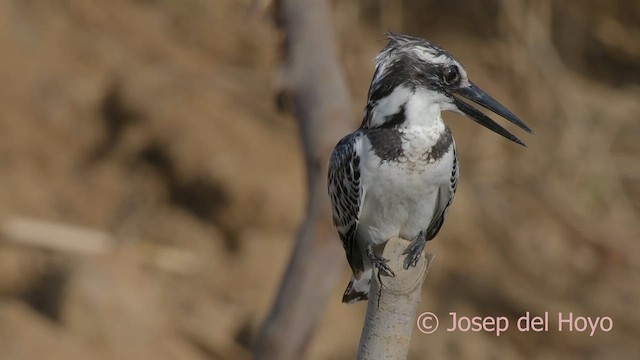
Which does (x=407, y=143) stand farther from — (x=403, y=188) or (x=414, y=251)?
(x=414, y=251)

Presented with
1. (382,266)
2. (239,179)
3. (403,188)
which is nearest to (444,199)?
(403,188)

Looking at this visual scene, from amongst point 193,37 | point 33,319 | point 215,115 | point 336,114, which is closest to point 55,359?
point 33,319

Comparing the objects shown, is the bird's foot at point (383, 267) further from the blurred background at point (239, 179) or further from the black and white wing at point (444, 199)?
the blurred background at point (239, 179)

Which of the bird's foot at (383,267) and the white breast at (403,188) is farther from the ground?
the white breast at (403,188)

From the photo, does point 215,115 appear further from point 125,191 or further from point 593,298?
point 593,298

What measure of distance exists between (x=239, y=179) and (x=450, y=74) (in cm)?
388

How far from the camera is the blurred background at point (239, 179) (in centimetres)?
542

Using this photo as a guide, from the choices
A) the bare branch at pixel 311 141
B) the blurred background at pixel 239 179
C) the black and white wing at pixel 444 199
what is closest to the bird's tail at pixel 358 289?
the black and white wing at pixel 444 199

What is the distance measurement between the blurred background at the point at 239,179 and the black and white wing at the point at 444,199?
2.87 m

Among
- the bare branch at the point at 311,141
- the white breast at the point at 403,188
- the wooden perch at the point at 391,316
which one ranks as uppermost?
the bare branch at the point at 311,141

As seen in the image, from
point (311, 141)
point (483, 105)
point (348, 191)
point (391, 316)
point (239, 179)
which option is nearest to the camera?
point (391, 316)

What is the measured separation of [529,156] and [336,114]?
371cm

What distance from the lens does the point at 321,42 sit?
3.05 meters

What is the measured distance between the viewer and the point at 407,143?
6.80 feet
